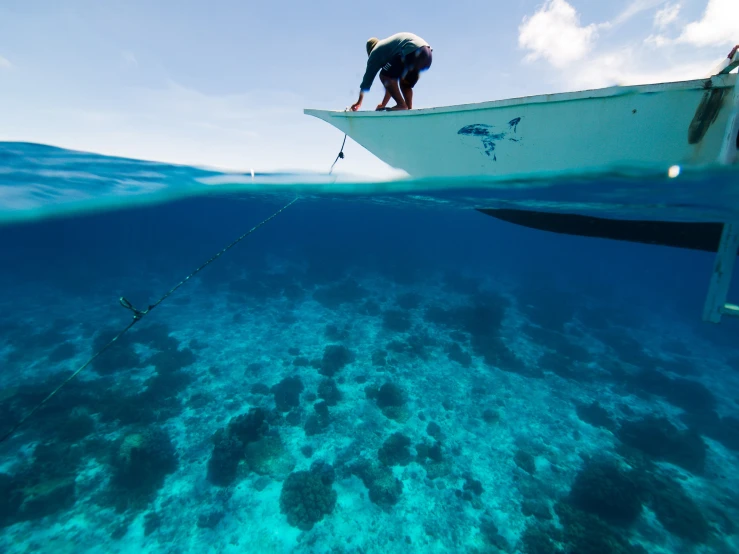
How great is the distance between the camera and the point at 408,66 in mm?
4598

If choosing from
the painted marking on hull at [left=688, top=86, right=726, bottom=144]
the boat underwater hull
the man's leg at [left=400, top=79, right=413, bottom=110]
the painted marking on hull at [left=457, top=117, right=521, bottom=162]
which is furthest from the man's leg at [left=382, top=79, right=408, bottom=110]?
the boat underwater hull

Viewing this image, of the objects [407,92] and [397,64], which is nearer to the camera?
[397,64]

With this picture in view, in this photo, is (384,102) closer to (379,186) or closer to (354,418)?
(379,186)

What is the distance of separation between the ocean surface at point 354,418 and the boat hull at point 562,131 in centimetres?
107

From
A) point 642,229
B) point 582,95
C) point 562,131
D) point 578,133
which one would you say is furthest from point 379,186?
point 582,95

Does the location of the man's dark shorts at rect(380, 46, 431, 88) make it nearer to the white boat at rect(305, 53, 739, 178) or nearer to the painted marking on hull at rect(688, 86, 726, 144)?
the white boat at rect(305, 53, 739, 178)

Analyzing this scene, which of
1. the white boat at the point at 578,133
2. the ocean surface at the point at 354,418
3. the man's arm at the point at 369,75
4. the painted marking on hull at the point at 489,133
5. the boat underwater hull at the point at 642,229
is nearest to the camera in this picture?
the white boat at the point at 578,133

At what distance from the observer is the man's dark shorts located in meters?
4.45

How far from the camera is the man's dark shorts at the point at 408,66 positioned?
445 cm

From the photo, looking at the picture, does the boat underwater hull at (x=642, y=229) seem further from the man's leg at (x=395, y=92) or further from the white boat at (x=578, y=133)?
the man's leg at (x=395, y=92)

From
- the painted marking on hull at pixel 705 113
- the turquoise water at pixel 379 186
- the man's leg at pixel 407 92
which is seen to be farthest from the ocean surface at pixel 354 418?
the man's leg at pixel 407 92

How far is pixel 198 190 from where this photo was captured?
56.1 feet

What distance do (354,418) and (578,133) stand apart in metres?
10.4

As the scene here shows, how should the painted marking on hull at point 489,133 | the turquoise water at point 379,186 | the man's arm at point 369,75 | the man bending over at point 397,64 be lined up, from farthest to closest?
the turquoise water at point 379,186, the man's arm at point 369,75, the man bending over at point 397,64, the painted marking on hull at point 489,133
